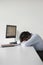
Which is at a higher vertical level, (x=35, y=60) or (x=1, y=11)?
(x=1, y=11)

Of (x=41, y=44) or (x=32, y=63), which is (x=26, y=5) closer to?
(x=41, y=44)

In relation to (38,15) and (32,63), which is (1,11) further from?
(32,63)

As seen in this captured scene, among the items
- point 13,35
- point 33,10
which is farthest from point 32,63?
point 33,10

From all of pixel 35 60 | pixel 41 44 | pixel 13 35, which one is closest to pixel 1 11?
pixel 13 35

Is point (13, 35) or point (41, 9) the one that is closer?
point (13, 35)

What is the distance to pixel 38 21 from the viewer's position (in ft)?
13.2

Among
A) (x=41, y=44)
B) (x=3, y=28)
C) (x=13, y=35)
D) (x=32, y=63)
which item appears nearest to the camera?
(x=32, y=63)

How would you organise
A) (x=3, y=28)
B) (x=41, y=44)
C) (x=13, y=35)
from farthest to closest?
1. (x=3, y=28)
2. (x=13, y=35)
3. (x=41, y=44)

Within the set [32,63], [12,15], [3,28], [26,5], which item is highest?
[26,5]

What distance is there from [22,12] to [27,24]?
0.38 metres

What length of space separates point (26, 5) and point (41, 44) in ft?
7.09

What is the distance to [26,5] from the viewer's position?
3967 millimetres

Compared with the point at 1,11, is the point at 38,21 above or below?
below

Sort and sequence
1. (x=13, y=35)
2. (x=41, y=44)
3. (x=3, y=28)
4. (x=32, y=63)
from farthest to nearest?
1. (x=3, y=28)
2. (x=13, y=35)
3. (x=41, y=44)
4. (x=32, y=63)
